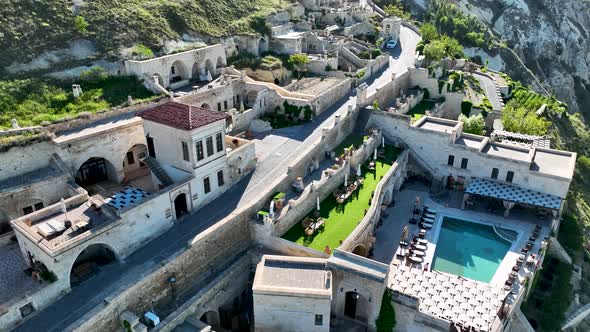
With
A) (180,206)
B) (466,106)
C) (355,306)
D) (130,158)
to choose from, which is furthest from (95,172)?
(466,106)

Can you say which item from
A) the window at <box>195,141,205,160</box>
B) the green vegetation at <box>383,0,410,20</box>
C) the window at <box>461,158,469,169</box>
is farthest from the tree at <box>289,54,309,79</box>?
the green vegetation at <box>383,0,410,20</box>

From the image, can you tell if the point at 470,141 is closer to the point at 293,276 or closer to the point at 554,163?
the point at 554,163

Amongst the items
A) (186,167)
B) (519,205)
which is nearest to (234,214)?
(186,167)

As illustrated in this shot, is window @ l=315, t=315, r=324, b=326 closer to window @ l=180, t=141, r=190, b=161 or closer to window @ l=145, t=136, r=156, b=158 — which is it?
window @ l=180, t=141, r=190, b=161

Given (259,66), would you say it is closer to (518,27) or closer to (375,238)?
(375,238)

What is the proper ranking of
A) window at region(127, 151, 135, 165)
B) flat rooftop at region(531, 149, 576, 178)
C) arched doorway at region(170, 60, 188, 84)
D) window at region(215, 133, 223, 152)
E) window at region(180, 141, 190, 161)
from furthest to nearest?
arched doorway at region(170, 60, 188, 84) < flat rooftop at region(531, 149, 576, 178) < window at region(127, 151, 135, 165) < window at region(215, 133, 223, 152) < window at region(180, 141, 190, 161)

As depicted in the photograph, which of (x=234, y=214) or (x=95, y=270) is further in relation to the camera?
(x=234, y=214)
